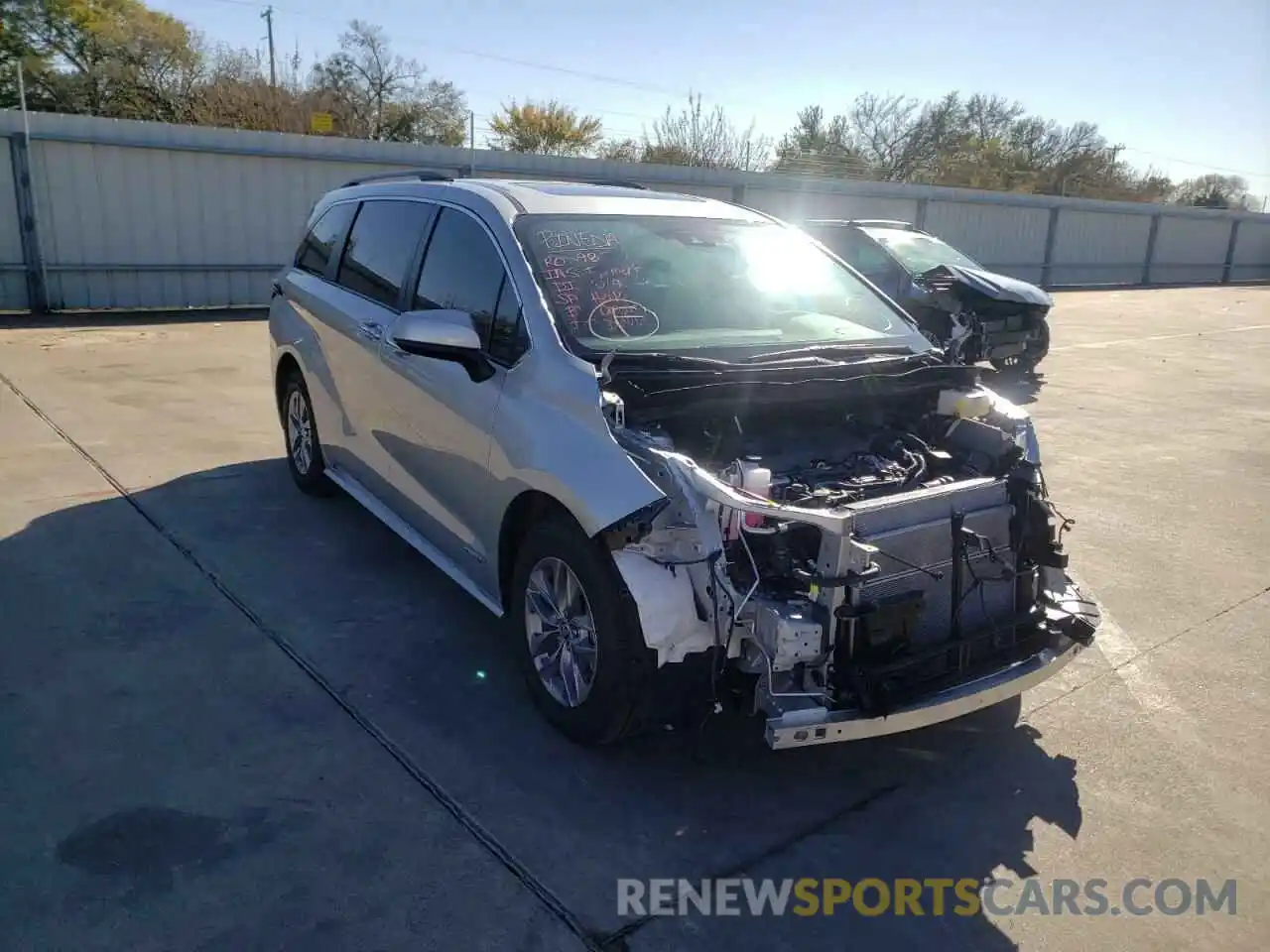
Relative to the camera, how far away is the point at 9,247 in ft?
44.2

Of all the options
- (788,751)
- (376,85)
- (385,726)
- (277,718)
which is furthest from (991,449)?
(376,85)

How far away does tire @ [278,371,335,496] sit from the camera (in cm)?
575

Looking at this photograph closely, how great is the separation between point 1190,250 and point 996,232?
13.2m

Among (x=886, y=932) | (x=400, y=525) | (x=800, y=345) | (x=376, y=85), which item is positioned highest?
(x=376, y=85)

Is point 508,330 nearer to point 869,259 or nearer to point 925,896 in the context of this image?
point 925,896

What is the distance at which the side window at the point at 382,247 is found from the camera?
180 inches

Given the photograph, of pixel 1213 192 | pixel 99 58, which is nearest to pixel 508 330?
pixel 99 58

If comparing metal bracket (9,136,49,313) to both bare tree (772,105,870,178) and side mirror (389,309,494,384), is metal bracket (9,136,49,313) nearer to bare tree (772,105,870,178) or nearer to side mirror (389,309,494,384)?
side mirror (389,309,494,384)

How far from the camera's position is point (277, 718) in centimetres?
352

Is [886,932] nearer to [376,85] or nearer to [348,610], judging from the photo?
[348,610]

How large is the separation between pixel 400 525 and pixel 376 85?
40414mm

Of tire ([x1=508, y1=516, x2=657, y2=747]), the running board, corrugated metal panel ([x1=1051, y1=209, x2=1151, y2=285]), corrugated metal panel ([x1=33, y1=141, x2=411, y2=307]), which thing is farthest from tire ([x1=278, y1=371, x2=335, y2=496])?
corrugated metal panel ([x1=1051, y1=209, x2=1151, y2=285])

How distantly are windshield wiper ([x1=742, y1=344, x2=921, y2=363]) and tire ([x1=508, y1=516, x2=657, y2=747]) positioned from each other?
41.8 inches

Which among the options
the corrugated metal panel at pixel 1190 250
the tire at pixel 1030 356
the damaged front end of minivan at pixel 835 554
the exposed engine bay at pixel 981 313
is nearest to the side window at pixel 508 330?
the damaged front end of minivan at pixel 835 554
